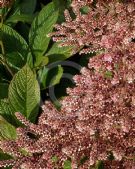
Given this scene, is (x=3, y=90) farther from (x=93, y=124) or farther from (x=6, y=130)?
(x=93, y=124)

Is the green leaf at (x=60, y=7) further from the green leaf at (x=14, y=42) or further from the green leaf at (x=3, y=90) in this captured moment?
the green leaf at (x=3, y=90)

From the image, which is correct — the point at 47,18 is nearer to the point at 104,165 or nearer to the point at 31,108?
the point at 31,108

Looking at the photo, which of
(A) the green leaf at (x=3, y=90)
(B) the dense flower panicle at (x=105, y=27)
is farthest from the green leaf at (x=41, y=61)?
(B) the dense flower panicle at (x=105, y=27)

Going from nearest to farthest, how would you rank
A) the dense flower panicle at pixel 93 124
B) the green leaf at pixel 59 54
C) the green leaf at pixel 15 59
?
the dense flower panicle at pixel 93 124 → the green leaf at pixel 59 54 → the green leaf at pixel 15 59

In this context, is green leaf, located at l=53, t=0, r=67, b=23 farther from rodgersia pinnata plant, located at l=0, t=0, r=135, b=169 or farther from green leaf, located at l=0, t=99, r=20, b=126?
rodgersia pinnata plant, located at l=0, t=0, r=135, b=169

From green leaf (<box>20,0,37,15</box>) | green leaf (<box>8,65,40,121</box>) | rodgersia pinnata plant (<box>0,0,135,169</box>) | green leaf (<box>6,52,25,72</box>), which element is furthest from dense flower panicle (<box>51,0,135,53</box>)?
green leaf (<box>20,0,37,15</box>)

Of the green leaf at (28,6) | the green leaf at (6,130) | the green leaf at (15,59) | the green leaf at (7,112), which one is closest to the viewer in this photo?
the green leaf at (6,130)

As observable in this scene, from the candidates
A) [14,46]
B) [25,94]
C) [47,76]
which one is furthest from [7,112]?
[14,46]
